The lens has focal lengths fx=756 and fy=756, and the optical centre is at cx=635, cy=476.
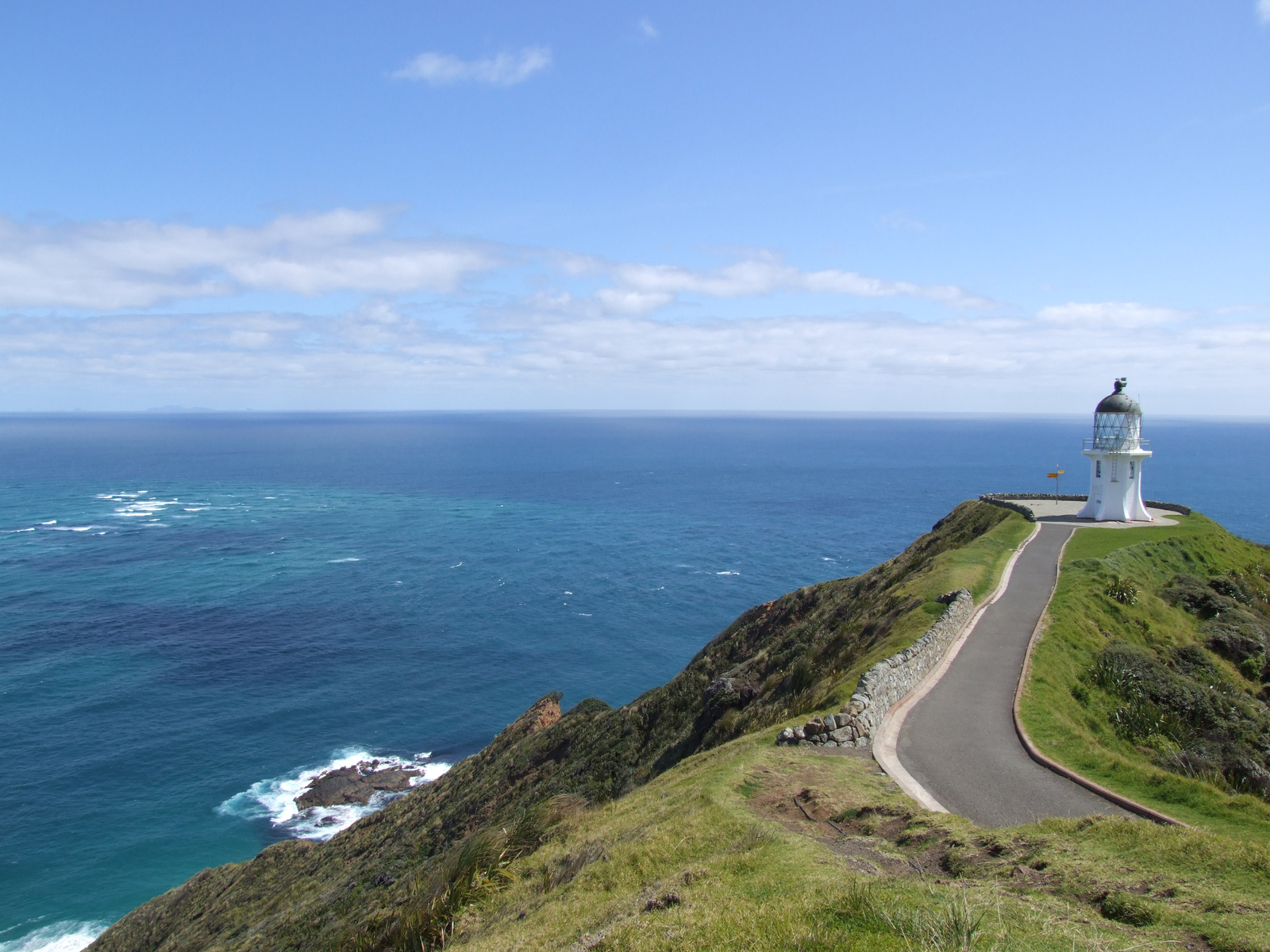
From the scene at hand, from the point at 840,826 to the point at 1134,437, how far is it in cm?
4492

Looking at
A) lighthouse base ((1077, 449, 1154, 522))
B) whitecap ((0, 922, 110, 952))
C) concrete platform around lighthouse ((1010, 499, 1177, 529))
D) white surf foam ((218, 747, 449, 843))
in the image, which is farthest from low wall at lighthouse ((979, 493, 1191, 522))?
whitecap ((0, 922, 110, 952))

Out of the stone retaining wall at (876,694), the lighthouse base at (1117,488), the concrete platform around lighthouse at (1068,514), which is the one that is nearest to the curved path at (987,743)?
the stone retaining wall at (876,694)

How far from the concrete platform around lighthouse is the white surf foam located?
42264mm

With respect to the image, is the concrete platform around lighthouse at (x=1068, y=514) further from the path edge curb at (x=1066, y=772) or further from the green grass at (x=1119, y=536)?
the path edge curb at (x=1066, y=772)

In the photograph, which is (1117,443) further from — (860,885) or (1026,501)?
(860,885)

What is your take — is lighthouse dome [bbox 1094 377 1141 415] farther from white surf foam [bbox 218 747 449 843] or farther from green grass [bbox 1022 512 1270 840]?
white surf foam [bbox 218 747 449 843]

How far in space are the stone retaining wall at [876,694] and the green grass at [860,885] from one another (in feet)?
8.87

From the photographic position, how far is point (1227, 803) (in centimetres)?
1545

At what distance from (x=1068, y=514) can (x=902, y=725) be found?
37501mm

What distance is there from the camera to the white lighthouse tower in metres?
48.7

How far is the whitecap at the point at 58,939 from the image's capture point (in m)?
32.9

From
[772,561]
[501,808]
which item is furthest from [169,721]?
[772,561]

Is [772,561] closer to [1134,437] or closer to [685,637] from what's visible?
[685,637]

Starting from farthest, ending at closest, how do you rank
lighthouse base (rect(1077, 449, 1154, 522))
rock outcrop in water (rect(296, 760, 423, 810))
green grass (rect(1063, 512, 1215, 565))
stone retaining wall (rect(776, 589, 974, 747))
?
lighthouse base (rect(1077, 449, 1154, 522))
rock outcrop in water (rect(296, 760, 423, 810))
green grass (rect(1063, 512, 1215, 565))
stone retaining wall (rect(776, 589, 974, 747))
